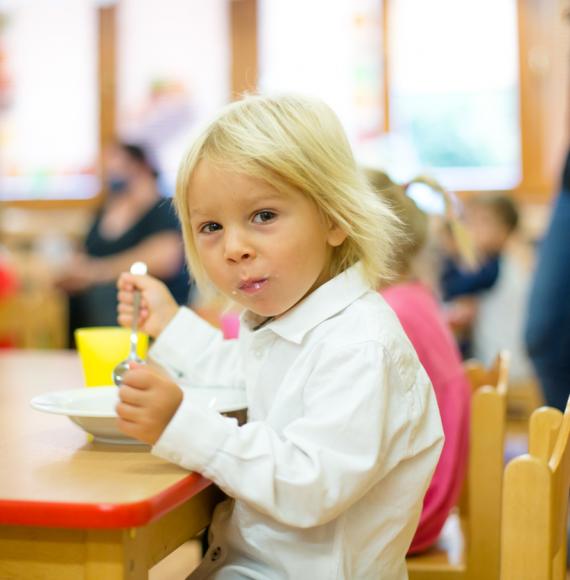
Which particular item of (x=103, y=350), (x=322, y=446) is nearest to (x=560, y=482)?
(x=322, y=446)

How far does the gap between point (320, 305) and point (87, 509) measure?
35cm

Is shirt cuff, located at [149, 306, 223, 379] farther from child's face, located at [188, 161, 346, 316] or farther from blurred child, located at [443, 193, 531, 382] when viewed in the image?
blurred child, located at [443, 193, 531, 382]

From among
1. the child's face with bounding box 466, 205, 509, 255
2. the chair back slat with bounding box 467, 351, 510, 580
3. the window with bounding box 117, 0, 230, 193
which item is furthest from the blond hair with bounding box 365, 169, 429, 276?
the window with bounding box 117, 0, 230, 193

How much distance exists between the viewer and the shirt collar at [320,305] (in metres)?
0.94

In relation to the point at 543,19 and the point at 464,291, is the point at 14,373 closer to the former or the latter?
the point at 464,291

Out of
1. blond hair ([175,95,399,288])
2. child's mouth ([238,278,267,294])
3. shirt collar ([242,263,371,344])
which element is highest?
blond hair ([175,95,399,288])

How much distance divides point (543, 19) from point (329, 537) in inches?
163

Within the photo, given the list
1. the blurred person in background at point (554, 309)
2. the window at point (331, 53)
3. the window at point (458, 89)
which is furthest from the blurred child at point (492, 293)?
the blurred person in background at point (554, 309)

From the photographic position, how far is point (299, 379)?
35.7 inches

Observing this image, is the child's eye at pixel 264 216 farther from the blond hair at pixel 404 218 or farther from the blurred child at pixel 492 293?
the blurred child at pixel 492 293

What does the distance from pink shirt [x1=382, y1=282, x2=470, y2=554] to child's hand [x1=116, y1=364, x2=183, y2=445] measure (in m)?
0.61

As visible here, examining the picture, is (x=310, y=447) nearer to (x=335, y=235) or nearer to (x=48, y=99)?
(x=335, y=235)

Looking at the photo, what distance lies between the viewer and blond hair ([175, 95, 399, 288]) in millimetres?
917

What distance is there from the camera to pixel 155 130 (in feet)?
16.7
